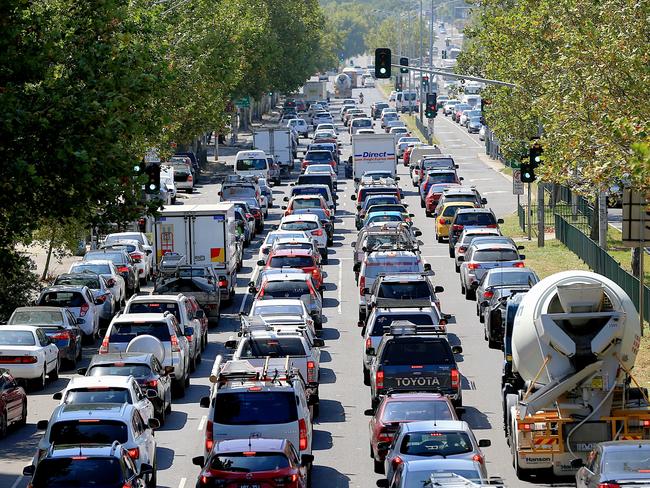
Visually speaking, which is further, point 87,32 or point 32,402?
point 32,402

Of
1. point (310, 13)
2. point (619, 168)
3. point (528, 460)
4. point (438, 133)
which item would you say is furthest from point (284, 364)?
point (310, 13)

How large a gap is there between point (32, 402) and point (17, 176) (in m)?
9.45

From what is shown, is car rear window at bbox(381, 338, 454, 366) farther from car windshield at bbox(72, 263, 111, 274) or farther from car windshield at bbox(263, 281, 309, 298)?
car windshield at bbox(72, 263, 111, 274)

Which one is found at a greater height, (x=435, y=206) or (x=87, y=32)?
(x=87, y=32)

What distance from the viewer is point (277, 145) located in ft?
294

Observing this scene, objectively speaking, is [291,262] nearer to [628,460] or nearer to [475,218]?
[475,218]

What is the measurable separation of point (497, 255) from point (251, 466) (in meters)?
25.2

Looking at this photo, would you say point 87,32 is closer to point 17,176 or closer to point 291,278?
point 17,176

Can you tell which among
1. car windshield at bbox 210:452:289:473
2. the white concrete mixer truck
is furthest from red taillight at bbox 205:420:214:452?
the white concrete mixer truck

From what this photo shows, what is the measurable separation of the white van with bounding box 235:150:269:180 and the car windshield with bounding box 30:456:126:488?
2319 inches

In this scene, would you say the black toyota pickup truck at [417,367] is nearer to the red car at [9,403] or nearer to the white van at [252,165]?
the red car at [9,403]

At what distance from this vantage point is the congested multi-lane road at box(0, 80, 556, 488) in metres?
26.1

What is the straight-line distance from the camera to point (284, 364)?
2875 cm

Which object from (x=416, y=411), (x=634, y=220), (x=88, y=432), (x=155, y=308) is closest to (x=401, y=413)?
(x=416, y=411)
